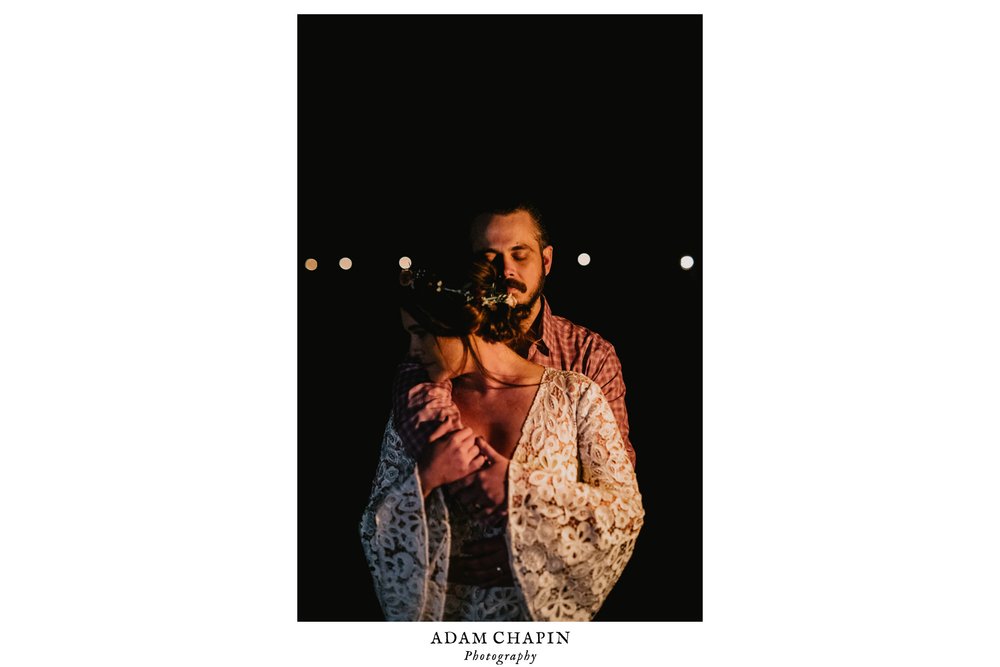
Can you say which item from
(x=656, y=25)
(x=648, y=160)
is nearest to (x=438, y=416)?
(x=648, y=160)

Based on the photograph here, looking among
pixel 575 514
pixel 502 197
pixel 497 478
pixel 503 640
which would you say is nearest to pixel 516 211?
pixel 502 197

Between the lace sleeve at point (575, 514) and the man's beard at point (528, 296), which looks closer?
the lace sleeve at point (575, 514)

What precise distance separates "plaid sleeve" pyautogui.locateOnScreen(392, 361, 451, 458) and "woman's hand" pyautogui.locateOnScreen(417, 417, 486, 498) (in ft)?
0.12

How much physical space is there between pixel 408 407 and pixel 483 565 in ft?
1.81

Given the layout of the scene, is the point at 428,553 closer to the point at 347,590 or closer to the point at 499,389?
the point at 347,590

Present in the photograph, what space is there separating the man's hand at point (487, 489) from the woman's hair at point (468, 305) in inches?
13.3

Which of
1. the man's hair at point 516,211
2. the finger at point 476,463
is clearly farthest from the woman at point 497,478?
the man's hair at point 516,211

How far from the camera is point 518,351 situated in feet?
10.3

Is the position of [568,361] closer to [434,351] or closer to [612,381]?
[612,381]

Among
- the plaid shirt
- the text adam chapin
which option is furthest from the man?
the text adam chapin

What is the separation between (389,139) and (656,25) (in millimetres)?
981

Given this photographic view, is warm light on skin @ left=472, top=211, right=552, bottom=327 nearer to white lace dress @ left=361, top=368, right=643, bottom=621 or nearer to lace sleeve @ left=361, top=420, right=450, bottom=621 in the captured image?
white lace dress @ left=361, top=368, right=643, bottom=621

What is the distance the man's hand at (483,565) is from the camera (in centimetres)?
298

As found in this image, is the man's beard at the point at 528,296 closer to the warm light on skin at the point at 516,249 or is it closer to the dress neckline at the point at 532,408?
the warm light on skin at the point at 516,249
